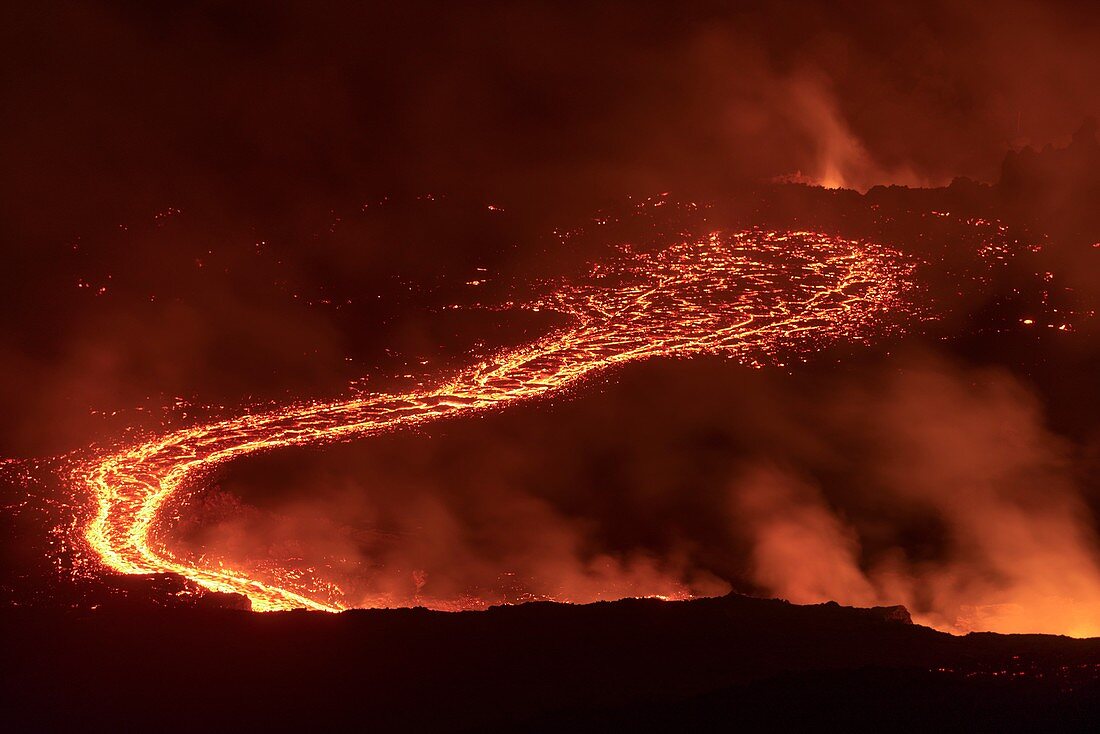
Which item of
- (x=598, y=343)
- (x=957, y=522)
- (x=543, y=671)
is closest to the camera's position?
(x=543, y=671)

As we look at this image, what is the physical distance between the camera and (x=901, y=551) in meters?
6.89

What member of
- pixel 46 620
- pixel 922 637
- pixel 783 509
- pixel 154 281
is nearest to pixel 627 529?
pixel 783 509

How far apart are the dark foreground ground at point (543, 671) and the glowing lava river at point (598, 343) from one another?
842 mm

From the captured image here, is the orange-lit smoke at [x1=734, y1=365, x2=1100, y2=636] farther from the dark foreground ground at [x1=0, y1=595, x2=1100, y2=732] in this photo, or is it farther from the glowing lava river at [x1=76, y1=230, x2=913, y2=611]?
the dark foreground ground at [x1=0, y1=595, x2=1100, y2=732]

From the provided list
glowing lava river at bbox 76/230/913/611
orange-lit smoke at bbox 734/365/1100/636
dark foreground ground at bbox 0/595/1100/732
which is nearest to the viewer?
dark foreground ground at bbox 0/595/1100/732

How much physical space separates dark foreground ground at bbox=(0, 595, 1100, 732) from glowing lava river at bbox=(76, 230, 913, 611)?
84cm

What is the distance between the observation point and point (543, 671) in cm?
453

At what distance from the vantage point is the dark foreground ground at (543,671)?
4156 millimetres

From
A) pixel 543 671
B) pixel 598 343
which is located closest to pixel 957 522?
pixel 598 343

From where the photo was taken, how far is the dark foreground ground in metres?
4.16

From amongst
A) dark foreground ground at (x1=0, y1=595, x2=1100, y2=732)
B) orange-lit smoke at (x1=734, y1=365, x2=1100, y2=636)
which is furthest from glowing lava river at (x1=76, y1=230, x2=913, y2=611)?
orange-lit smoke at (x1=734, y1=365, x2=1100, y2=636)

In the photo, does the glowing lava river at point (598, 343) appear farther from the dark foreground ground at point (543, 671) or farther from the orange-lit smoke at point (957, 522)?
the orange-lit smoke at point (957, 522)

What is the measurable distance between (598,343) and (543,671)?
501 centimetres

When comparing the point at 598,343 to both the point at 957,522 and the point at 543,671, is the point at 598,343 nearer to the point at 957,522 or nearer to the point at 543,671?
the point at 957,522
